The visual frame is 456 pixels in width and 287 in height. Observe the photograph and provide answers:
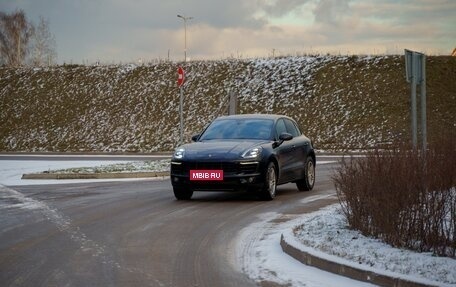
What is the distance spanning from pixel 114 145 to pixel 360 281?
38.6 m

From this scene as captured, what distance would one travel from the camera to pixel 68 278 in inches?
289

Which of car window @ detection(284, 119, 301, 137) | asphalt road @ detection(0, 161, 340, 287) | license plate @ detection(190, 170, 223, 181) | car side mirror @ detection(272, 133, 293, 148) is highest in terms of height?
car window @ detection(284, 119, 301, 137)

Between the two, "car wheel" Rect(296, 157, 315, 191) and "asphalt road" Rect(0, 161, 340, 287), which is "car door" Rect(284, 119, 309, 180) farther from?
"asphalt road" Rect(0, 161, 340, 287)

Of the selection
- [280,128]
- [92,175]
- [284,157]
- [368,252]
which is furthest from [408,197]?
[92,175]

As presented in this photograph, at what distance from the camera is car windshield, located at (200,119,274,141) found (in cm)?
1512

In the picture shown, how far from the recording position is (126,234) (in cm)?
1027

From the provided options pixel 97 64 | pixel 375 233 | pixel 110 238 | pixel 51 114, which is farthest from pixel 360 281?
pixel 97 64

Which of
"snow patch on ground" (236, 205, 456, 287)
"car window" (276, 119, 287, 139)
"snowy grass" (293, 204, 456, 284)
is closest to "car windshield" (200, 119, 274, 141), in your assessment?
"car window" (276, 119, 287, 139)

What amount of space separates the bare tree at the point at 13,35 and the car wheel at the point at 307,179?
73.0 meters

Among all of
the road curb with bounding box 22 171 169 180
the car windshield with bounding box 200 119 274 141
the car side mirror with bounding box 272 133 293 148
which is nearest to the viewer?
the car side mirror with bounding box 272 133 293 148

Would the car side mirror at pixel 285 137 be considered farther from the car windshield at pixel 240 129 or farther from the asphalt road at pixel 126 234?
the asphalt road at pixel 126 234

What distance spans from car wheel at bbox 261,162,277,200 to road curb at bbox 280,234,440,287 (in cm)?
537

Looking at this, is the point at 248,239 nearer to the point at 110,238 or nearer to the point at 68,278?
the point at 110,238

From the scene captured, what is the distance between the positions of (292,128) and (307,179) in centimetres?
121
